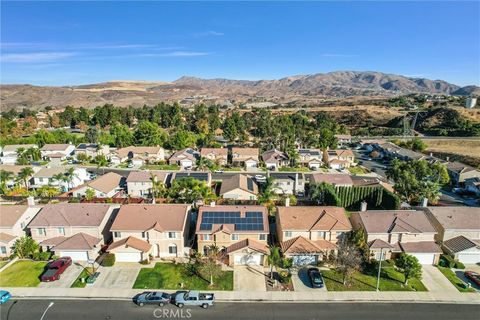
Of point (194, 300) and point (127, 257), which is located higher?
point (127, 257)

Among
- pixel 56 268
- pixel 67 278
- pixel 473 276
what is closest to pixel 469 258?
pixel 473 276

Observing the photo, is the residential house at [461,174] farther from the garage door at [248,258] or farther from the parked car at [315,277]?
the garage door at [248,258]

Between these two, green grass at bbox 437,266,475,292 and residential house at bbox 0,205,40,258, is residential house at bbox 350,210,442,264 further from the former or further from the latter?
residential house at bbox 0,205,40,258

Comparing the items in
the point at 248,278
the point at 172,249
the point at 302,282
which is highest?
the point at 172,249

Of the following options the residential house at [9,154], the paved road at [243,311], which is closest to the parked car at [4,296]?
the paved road at [243,311]

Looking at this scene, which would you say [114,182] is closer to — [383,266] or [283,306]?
[283,306]

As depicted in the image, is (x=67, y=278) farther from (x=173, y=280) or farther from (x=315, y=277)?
(x=315, y=277)

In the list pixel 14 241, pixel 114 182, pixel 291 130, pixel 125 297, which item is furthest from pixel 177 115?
pixel 125 297
